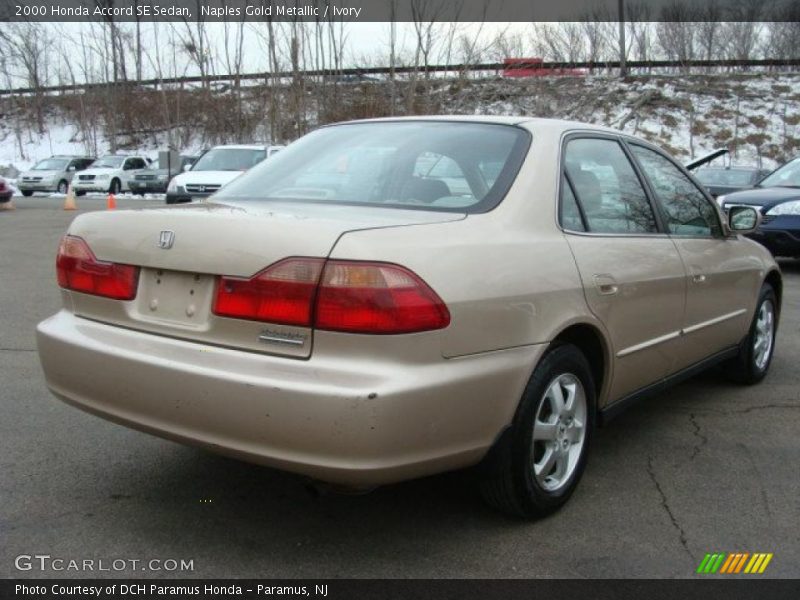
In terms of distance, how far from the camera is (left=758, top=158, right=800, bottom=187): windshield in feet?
34.7

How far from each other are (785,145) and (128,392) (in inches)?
1317

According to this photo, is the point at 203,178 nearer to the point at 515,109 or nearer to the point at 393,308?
the point at 393,308

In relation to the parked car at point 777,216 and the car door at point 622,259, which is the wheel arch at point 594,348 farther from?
the parked car at point 777,216

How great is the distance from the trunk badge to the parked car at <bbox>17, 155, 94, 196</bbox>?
1190 inches

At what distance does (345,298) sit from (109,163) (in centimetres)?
3096

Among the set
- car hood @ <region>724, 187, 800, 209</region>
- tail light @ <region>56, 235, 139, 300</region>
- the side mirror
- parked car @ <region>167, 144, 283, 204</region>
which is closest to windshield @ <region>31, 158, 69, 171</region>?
parked car @ <region>167, 144, 283, 204</region>

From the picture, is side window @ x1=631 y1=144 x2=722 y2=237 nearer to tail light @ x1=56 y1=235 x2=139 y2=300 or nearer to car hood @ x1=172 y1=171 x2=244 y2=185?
tail light @ x1=56 y1=235 x2=139 y2=300

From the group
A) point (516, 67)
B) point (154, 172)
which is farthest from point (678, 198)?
point (516, 67)

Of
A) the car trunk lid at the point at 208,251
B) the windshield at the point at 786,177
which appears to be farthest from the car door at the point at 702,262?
the windshield at the point at 786,177

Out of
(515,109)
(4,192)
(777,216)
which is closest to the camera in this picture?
(777,216)

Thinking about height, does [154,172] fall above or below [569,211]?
below

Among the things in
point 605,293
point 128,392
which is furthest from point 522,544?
point 128,392

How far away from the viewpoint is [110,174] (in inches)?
1152

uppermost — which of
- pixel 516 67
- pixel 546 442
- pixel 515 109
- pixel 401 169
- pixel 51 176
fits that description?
pixel 516 67
